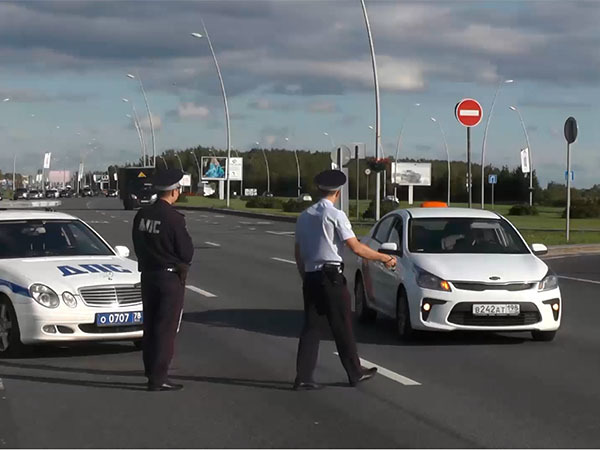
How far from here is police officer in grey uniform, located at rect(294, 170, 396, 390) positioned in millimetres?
9102

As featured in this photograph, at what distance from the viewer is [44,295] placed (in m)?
10.8

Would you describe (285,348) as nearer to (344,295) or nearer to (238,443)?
(344,295)

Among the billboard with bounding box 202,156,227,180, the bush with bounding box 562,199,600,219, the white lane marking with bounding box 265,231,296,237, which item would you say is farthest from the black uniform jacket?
the billboard with bounding box 202,156,227,180

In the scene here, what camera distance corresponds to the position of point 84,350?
38.3 feet

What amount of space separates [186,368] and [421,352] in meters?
2.57

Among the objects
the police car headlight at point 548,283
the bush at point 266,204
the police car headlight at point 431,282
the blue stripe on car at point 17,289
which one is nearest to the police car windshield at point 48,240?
the blue stripe on car at point 17,289

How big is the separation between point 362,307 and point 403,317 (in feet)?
6.14

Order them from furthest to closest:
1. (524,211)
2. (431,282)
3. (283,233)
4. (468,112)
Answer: (524,211) < (283,233) < (468,112) < (431,282)

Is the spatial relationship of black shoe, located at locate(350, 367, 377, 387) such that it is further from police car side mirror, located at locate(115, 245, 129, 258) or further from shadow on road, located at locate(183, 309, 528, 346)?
police car side mirror, located at locate(115, 245, 129, 258)

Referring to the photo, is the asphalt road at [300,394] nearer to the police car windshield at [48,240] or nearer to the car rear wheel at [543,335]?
the car rear wheel at [543,335]

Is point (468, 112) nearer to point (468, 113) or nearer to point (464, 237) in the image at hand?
point (468, 113)

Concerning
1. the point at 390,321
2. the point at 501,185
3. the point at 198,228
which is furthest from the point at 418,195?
the point at 390,321

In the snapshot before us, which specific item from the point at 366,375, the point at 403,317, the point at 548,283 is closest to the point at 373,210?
the point at 403,317

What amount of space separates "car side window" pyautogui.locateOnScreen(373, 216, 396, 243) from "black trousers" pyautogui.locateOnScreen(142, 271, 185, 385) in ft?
16.8
